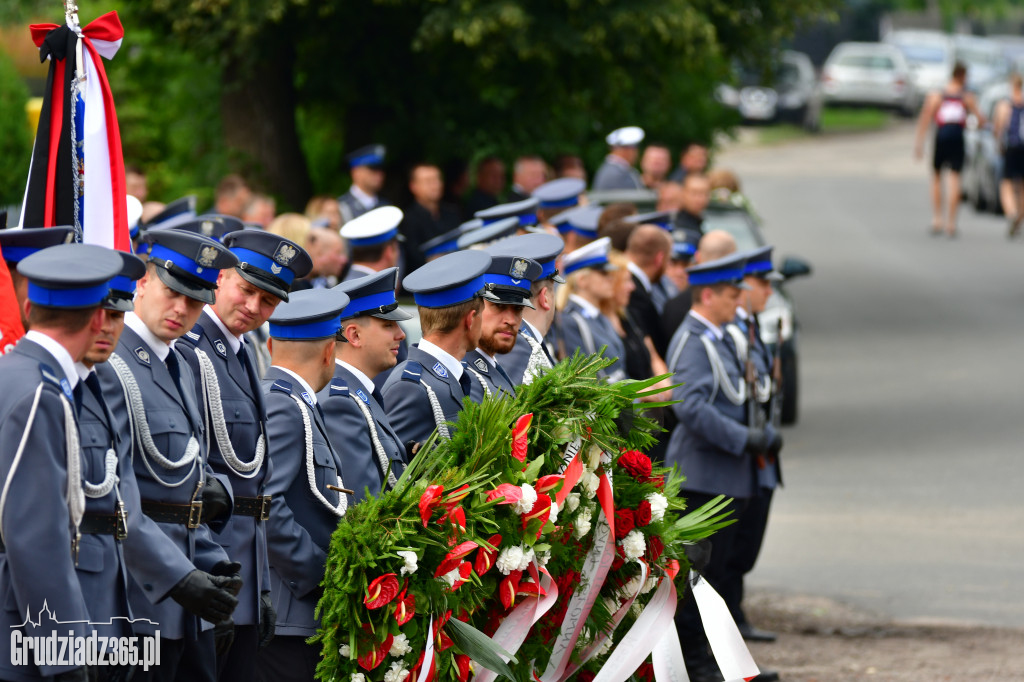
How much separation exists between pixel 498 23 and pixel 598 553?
8654 mm

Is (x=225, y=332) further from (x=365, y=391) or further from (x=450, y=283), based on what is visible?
(x=450, y=283)

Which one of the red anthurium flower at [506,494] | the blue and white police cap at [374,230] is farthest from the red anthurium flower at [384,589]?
the blue and white police cap at [374,230]

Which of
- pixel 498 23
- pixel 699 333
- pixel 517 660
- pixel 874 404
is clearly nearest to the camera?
pixel 517 660

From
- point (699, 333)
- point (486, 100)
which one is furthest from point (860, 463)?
point (486, 100)

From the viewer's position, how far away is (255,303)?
5121mm

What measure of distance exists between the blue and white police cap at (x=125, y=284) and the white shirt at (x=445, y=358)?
5.18 ft

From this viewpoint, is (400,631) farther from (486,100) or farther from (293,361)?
(486,100)

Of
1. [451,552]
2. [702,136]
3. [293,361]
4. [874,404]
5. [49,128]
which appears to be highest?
[49,128]

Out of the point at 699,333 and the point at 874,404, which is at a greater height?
the point at 699,333

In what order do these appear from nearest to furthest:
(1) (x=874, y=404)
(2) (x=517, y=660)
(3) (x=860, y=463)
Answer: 1. (2) (x=517, y=660)
2. (3) (x=860, y=463)
3. (1) (x=874, y=404)

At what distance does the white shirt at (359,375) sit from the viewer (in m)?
5.22

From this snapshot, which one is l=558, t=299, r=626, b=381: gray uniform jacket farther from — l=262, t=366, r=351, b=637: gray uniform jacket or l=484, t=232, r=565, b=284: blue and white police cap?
l=262, t=366, r=351, b=637: gray uniform jacket

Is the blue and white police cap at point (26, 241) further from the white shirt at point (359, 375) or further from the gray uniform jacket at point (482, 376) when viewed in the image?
the gray uniform jacket at point (482, 376)

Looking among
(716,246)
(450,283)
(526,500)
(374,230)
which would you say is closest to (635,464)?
(526,500)
